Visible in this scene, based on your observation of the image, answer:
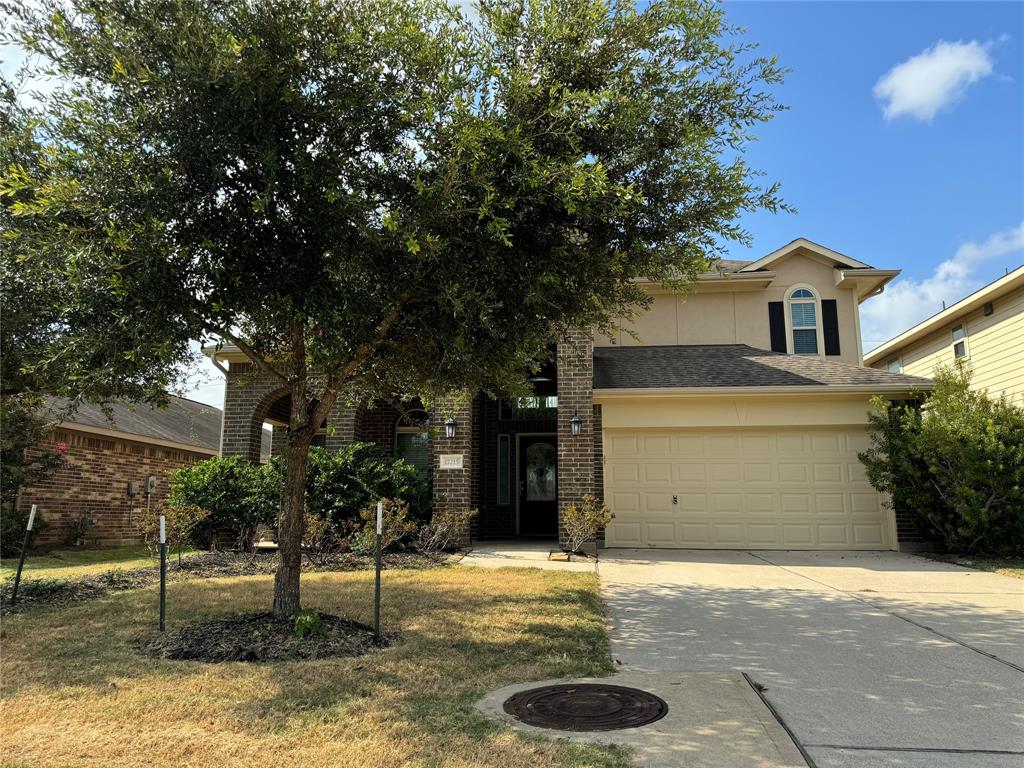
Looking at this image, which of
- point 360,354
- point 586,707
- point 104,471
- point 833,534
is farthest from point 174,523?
point 833,534

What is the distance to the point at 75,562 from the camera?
12.0m

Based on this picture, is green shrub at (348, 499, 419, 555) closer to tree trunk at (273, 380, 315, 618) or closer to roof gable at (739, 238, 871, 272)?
tree trunk at (273, 380, 315, 618)

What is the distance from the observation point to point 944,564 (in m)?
10.5

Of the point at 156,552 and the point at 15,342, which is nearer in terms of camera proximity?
the point at 15,342

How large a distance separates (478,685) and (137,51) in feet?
17.0

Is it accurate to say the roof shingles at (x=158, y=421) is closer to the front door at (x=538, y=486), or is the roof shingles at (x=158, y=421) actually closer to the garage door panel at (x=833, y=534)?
the front door at (x=538, y=486)

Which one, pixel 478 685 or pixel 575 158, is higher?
pixel 575 158

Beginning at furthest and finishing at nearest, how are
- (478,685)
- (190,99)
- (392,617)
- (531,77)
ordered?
(392,617) < (531,77) < (190,99) < (478,685)

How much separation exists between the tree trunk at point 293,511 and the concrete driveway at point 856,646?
290cm

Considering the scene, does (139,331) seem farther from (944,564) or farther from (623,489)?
(944,564)

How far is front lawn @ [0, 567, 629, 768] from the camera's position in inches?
130

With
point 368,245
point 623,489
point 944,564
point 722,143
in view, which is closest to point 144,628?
point 368,245

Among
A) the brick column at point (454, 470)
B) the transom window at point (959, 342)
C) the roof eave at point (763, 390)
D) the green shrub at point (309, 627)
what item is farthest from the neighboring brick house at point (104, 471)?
the transom window at point (959, 342)

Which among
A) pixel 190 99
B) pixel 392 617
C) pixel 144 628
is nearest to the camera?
pixel 190 99
